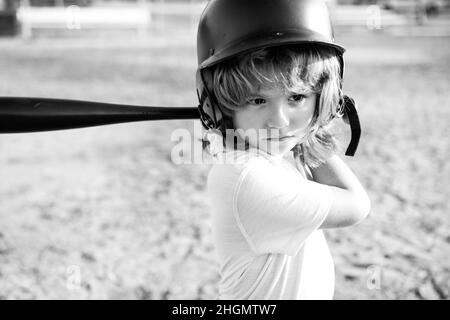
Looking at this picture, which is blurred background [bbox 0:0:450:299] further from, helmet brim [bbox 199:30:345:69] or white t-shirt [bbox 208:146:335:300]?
helmet brim [bbox 199:30:345:69]

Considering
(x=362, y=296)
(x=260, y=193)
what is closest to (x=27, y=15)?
(x=362, y=296)

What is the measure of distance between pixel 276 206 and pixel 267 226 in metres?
0.06

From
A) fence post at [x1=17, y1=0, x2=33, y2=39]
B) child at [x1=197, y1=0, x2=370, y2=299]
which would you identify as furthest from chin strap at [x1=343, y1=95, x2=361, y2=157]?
fence post at [x1=17, y1=0, x2=33, y2=39]

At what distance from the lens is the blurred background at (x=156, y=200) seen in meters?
3.38

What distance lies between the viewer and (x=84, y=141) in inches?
257

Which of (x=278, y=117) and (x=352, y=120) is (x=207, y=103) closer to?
(x=278, y=117)

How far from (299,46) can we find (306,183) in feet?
1.20

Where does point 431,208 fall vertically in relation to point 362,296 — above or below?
above

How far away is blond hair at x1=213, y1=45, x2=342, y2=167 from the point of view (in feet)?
4.72

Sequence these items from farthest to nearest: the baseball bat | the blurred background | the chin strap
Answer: the blurred background, the chin strap, the baseball bat

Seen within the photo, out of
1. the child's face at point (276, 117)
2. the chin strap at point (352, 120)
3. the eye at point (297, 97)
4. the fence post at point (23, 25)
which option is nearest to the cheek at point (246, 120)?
the child's face at point (276, 117)

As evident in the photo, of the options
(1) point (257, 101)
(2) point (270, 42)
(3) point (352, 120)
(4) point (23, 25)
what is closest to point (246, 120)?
(1) point (257, 101)

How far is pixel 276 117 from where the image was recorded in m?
1.46
